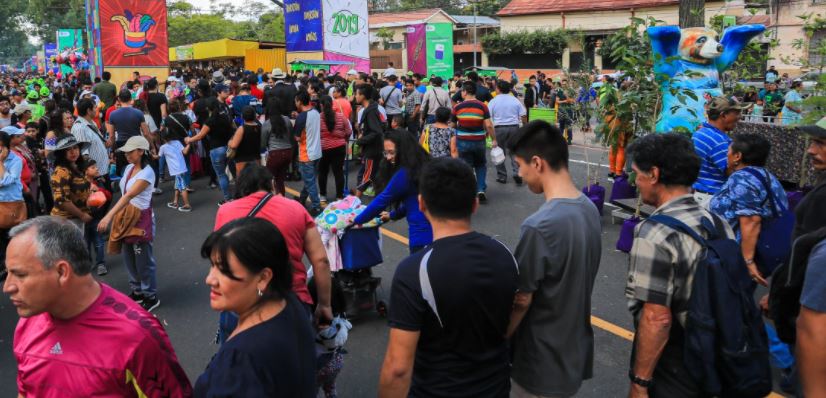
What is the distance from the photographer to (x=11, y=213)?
5.59m

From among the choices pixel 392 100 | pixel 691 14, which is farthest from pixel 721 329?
pixel 392 100

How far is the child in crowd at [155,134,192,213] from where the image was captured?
8961mm

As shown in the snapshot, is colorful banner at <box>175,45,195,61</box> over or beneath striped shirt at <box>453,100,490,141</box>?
over

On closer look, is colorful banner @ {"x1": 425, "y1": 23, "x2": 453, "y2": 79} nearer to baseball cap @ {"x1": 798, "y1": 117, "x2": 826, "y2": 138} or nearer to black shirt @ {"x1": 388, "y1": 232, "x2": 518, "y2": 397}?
baseball cap @ {"x1": 798, "y1": 117, "x2": 826, "y2": 138}

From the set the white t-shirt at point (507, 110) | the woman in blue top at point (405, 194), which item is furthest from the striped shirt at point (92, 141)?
the white t-shirt at point (507, 110)

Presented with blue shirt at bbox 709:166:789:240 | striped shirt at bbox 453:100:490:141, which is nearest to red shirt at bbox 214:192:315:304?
blue shirt at bbox 709:166:789:240

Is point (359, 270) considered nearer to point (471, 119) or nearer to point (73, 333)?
point (73, 333)

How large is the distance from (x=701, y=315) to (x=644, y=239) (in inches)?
14.1

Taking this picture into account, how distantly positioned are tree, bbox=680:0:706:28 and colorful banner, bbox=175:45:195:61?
31.1 meters

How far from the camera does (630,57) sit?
22.4ft

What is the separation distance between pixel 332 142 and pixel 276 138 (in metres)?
0.81

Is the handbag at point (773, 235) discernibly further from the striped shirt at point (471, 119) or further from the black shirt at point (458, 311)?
the striped shirt at point (471, 119)

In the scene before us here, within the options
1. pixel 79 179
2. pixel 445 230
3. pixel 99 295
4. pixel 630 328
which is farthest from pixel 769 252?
pixel 79 179

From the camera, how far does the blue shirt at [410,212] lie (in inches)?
179
